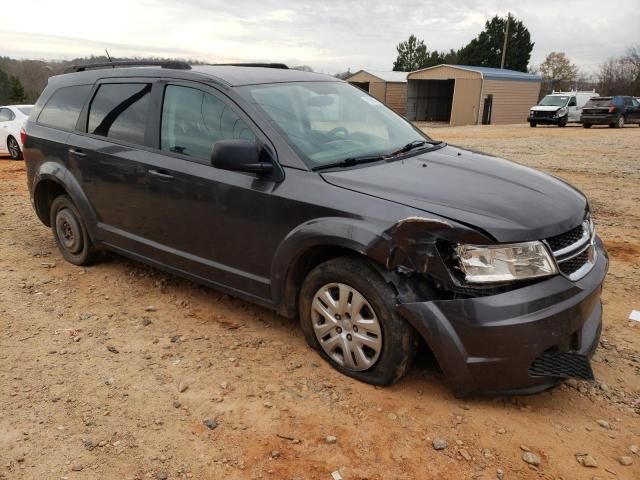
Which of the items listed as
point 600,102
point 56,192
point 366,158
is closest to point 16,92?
point 600,102

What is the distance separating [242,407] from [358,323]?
80 centimetres

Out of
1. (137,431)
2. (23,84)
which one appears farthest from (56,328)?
(23,84)

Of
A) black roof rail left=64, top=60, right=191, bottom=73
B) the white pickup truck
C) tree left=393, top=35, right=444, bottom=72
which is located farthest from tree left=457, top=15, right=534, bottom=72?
black roof rail left=64, top=60, right=191, bottom=73

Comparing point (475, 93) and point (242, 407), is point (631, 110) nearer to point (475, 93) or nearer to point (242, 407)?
point (475, 93)

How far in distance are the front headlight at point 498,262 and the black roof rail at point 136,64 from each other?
2.60 meters

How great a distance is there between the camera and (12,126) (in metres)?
13.7

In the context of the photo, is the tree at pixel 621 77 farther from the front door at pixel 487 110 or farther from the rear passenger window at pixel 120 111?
the rear passenger window at pixel 120 111

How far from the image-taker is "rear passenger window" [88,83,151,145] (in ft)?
13.7

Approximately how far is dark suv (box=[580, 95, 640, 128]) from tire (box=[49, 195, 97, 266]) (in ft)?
84.2

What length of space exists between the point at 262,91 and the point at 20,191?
7.16 meters

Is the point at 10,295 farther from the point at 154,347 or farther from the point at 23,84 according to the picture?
the point at 23,84

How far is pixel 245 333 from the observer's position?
3.85m

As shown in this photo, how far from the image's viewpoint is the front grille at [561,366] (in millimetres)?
2738

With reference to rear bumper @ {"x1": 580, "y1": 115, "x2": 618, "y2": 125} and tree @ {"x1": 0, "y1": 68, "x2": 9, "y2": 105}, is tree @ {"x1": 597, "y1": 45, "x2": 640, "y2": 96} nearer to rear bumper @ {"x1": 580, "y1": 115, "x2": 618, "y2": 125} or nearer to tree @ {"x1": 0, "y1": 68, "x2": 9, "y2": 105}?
rear bumper @ {"x1": 580, "y1": 115, "x2": 618, "y2": 125}
